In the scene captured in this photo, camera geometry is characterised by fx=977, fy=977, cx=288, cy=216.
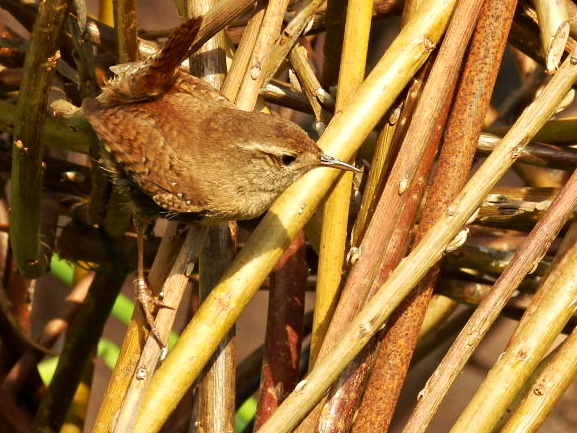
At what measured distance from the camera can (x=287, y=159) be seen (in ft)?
7.65

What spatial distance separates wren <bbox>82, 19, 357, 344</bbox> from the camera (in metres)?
2.32

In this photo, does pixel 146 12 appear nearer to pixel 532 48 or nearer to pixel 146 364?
pixel 532 48

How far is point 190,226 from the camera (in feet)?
7.34

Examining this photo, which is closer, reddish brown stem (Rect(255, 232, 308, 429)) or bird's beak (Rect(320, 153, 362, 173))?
bird's beak (Rect(320, 153, 362, 173))

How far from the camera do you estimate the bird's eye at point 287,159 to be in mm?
2307

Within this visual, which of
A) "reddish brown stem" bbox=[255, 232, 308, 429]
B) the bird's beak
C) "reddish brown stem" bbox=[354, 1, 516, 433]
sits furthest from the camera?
"reddish brown stem" bbox=[255, 232, 308, 429]

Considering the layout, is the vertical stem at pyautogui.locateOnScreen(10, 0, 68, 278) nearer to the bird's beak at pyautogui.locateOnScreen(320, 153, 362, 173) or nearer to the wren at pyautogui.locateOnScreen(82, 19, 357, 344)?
the wren at pyautogui.locateOnScreen(82, 19, 357, 344)

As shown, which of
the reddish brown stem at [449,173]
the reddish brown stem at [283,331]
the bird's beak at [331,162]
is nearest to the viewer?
the reddish brown stem at [449,173]

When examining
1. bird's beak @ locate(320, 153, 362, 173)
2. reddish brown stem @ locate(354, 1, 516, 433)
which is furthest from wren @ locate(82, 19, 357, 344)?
reddish brown stem @ locate(354, 1, 516, 433)

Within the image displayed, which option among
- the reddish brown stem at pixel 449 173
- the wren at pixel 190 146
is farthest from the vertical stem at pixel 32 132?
the reddish brown stem at pixel 449 173

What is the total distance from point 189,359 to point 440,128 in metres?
0.80

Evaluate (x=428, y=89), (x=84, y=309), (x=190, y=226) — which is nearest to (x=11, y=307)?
(x=84, y=309)

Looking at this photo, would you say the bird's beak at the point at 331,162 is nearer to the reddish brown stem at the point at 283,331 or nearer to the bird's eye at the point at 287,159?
the bird's eye at the point at 287,159

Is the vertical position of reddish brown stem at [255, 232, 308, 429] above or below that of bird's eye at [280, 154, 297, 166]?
→ below
